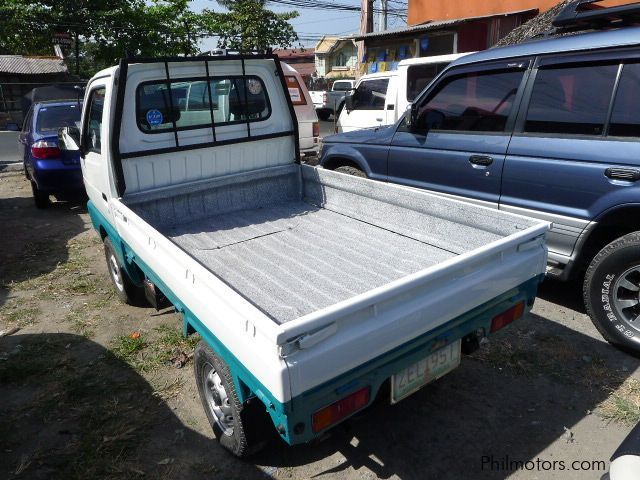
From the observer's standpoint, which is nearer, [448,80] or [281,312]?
[281,312]

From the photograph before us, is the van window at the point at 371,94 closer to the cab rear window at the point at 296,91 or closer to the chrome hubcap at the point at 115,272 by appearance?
the cab rear window at the point at 296,91

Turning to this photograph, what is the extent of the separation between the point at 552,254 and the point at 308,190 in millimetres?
2065

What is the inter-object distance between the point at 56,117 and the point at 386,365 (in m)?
7.66

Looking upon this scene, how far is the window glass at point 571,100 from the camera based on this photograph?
3.43 m

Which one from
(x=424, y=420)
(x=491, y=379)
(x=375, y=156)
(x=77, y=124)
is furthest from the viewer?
(x=77, y=124)

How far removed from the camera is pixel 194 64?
3850 mm

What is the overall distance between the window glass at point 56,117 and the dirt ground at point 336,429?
175 inches

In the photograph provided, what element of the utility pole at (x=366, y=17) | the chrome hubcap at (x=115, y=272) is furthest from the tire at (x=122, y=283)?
the utility pole at (x=366, y=17)

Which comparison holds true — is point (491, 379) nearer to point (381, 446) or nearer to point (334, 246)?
point (381, 446)

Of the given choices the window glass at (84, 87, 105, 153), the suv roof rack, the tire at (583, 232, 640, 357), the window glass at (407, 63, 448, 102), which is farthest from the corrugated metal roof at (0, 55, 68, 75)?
the tire at (583, 232, 640, 357)

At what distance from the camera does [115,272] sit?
14.6 ft

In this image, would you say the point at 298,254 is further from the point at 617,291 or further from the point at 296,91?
the point at 296,91

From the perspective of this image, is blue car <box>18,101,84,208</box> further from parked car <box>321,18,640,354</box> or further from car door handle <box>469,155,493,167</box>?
car door handle <box>469,155,493,167</box>

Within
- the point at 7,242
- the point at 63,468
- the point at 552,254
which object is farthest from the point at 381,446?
the point at 7,242
